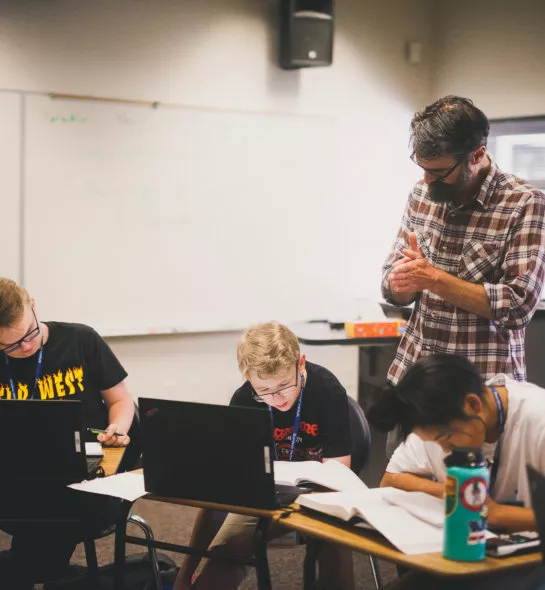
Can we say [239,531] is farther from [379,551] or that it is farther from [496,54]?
[496,54]

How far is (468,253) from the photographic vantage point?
2.44m

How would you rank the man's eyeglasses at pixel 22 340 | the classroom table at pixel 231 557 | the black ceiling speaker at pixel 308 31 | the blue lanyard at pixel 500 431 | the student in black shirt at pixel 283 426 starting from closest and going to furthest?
the blue lanyard at pixel 500 431
the classroom table at pixel 231 557
the student in black shirt at pixel 283 426
the man's eyeglasses at pixel 22 340
the black ceiling speaker at pixel 308 31

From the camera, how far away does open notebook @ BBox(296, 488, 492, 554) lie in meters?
1.74

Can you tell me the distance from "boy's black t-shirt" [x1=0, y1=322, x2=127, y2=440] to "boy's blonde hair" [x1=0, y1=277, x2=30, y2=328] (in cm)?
17

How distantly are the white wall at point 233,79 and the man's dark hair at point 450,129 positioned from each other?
2525 millimetres

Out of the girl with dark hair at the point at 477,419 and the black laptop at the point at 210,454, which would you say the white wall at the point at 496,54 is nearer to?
the girl with dark hair at the point at 477,419

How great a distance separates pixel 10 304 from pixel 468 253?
1338 mm

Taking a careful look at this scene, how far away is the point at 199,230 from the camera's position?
477cm

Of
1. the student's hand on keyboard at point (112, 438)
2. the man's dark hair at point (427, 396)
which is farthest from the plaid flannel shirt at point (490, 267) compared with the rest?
the student's hand on keyboard at point (112, 438)

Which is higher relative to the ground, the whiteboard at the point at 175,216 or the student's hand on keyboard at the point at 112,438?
the whiteboard at the point at 175,216

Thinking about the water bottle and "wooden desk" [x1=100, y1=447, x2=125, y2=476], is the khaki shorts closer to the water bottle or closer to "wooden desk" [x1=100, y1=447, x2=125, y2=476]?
"wooden desk" [x1=100, y1=447, x2=125, y2=476]

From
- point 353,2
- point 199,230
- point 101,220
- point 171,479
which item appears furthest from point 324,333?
point 171,479

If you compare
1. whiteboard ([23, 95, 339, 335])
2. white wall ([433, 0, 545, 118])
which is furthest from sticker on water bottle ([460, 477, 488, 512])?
white wall ([433, 0, 545, 118])

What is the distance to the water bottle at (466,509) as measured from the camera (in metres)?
1.64
